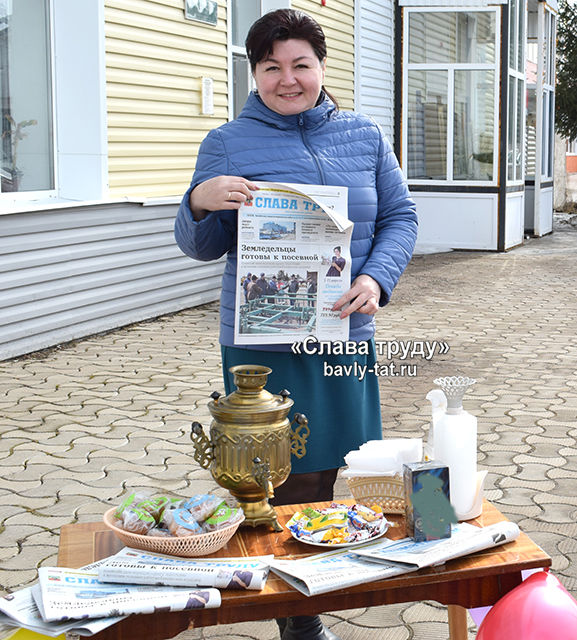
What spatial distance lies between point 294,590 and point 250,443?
0.35 m

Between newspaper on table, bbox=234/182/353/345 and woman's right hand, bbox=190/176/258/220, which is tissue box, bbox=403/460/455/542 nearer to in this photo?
newspaper on table, bbox=234/182/353/345

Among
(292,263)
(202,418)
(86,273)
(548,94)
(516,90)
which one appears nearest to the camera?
(292,263)

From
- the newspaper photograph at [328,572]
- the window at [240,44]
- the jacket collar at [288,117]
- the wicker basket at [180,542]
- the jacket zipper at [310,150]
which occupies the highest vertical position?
the window at [240,44]

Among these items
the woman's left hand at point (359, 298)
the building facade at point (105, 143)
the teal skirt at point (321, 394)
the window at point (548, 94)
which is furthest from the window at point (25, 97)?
the window at point (548, 94)

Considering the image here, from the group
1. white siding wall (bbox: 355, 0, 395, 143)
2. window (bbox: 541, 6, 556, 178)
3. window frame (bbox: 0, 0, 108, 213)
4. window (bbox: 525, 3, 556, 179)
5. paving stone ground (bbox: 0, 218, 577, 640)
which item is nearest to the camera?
paving stone ground (bbox: 0, 218, 577, 640)

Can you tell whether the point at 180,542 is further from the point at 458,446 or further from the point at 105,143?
the point at 105,143

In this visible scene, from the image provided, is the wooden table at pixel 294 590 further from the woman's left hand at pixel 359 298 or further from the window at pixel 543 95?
the window at pixel 543 95

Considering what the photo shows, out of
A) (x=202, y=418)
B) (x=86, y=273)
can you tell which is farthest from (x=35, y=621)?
(x=86, y=273)

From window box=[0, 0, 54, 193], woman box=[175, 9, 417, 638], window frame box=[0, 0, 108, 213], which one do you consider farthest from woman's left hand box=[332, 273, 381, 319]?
window frame box=[0, 0, 108, 213]

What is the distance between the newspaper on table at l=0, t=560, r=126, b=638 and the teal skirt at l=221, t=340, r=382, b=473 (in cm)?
97

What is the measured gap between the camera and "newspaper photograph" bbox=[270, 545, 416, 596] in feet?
6.07

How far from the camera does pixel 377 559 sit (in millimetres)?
1956

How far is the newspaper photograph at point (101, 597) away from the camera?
1.75 metres

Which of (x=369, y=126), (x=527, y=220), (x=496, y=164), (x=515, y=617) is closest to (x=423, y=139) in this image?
(x=496, y=164)
